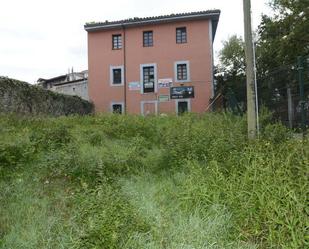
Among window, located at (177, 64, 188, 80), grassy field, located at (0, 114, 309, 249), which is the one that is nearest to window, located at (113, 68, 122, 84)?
window, located at (177, 64, 188, 80)

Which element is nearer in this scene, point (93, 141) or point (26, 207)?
point (26, 207)

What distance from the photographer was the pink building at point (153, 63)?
22688 mm

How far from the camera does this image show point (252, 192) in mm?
3418

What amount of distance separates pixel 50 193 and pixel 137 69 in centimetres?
2020

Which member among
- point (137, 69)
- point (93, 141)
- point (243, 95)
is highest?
→ point (137, 69)

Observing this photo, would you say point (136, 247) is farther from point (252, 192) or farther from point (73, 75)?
point (73, 75)

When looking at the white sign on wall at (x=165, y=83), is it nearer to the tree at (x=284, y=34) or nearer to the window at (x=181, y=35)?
the window at (x=181, y=35)

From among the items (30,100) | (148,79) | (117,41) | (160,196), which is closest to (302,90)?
(160,196)

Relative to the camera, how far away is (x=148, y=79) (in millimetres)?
23438

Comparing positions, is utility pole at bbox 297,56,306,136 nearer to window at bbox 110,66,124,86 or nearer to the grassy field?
the grassy field

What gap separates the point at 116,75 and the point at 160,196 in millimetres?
20958

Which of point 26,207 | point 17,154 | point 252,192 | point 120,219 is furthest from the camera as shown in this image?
point 17,154

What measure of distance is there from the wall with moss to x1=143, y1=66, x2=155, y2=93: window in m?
5.79

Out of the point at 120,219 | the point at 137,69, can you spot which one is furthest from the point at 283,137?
the point at 137,69
